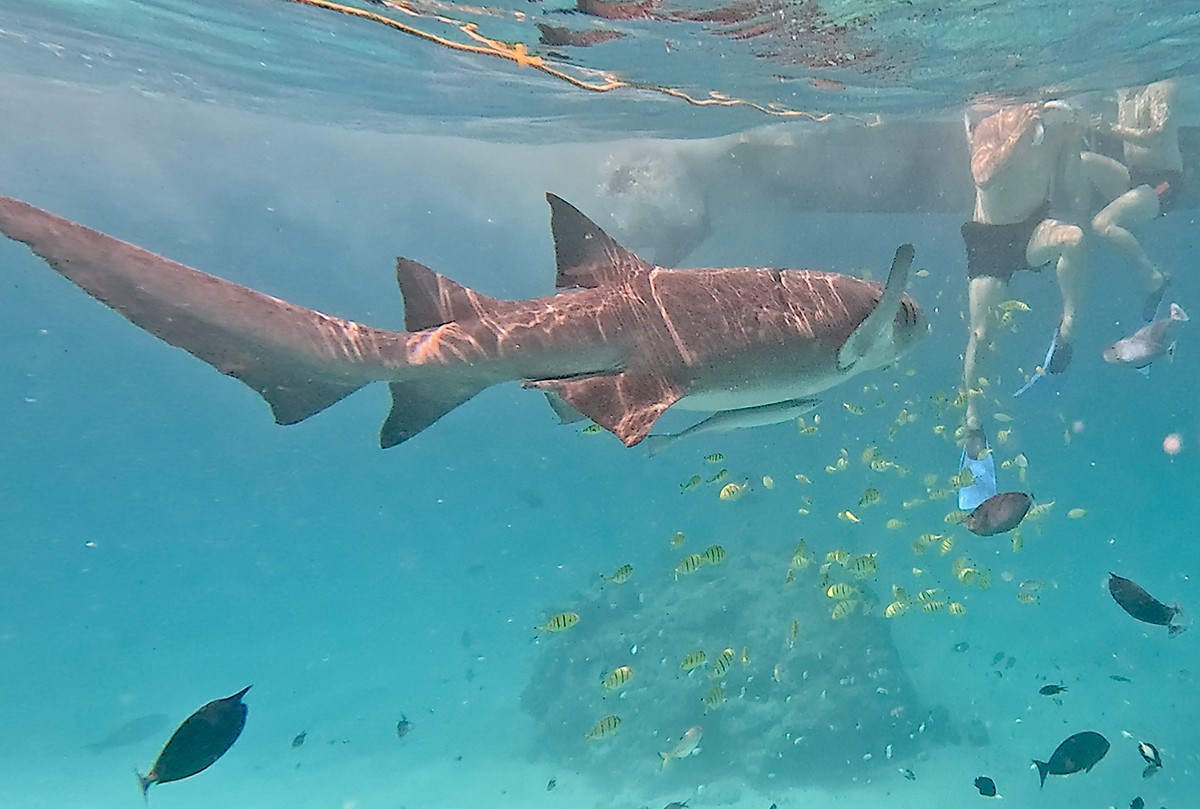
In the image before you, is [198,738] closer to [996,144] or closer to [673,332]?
[673,332]

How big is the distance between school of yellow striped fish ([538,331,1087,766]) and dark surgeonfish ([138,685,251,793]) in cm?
474

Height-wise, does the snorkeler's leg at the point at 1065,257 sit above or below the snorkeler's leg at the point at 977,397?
above

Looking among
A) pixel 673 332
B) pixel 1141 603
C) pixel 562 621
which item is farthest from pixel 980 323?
pixel 673 332

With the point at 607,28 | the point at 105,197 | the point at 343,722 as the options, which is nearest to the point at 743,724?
the point at 607,28

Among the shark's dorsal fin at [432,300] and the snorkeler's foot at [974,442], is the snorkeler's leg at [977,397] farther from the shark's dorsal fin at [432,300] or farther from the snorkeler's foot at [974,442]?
the shark's dorsal fin at [432,300]

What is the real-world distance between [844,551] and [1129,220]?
33.5 feet

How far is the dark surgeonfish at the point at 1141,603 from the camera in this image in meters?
7.15

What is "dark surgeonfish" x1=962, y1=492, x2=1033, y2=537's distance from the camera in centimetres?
796

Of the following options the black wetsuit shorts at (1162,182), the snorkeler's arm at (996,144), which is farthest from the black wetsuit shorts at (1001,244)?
the black wetsuit shorts at (1162,182)

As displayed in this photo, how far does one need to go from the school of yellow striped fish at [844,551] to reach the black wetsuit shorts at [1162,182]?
5.19 metres

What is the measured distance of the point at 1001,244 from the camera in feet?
46.7

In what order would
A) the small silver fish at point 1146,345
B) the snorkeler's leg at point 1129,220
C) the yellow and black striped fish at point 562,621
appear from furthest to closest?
the snorkeler's leg at point 1129,220, the yellow and black striped fish at point 562,621, the small silver fish at point 1146,345

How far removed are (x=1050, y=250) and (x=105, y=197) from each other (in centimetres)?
7930

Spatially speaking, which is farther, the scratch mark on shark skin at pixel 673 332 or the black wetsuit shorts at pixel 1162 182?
the black wetsuit shorts at pixel 1162 182
